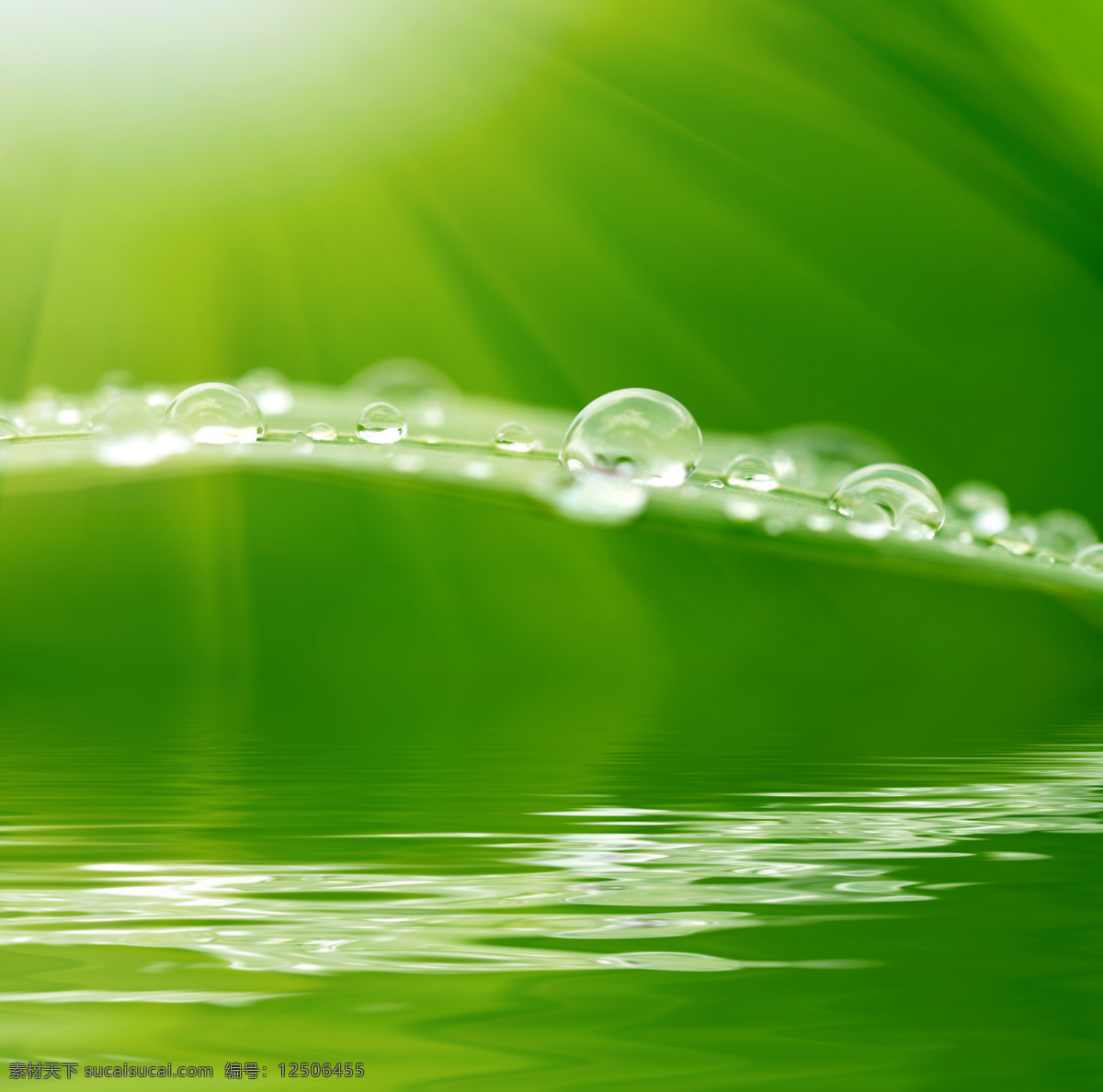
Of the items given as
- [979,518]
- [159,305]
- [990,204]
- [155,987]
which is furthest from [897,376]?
[155,987]

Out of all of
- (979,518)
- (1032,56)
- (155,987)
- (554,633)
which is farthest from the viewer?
→ (554,633)

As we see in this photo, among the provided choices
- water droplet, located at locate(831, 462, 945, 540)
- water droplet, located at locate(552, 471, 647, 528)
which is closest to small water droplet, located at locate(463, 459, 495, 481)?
water droplet, located at locate(552, 471, 647, 528)

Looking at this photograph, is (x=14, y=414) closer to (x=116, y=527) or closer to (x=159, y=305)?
(x=116, y=527)

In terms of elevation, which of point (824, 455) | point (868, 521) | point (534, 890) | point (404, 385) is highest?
point (404, 385)

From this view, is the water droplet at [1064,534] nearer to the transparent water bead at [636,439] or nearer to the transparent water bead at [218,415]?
the transparent water bead at [636,439]

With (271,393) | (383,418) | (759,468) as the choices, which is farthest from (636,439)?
(271,393)

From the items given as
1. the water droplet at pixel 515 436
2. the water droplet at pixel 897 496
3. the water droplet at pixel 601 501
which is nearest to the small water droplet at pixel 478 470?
the water droplet at pixel 601 501

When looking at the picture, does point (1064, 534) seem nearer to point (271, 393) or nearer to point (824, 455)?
point (824, 455)
